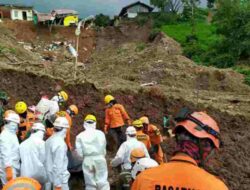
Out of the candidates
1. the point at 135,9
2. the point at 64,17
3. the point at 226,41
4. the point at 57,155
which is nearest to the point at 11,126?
the point at 57,155

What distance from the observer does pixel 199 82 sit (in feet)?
76.4

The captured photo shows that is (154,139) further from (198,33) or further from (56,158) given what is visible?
(198,33)

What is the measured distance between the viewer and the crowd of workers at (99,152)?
9.21 feet

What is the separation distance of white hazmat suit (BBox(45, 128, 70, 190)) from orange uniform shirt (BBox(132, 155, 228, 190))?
4.35m

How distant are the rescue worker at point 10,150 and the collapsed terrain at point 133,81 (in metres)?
2.73

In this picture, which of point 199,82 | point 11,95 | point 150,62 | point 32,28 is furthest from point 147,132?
point 32,28

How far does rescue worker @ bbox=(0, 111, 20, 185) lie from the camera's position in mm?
7316

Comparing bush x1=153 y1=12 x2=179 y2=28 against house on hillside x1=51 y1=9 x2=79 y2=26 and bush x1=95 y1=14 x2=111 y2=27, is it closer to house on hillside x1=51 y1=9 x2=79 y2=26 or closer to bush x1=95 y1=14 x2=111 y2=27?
bush x1=95 y1=14 x2=111 y2=27

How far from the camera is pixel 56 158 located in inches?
281

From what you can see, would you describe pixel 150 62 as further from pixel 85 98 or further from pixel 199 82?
pixel 85 98

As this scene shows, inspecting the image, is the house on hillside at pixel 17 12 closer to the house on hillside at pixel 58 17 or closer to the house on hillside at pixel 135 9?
the house on hillside at pixel 58 17

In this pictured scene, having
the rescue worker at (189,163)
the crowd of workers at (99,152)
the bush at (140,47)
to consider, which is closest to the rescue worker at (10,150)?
the crowd of workers at (99,152)

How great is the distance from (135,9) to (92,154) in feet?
159

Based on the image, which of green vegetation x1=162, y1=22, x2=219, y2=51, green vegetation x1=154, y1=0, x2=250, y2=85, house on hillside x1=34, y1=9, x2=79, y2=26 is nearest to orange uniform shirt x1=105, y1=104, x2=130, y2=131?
green vegetation x1=154, y1=0, x2=250, y2=85
